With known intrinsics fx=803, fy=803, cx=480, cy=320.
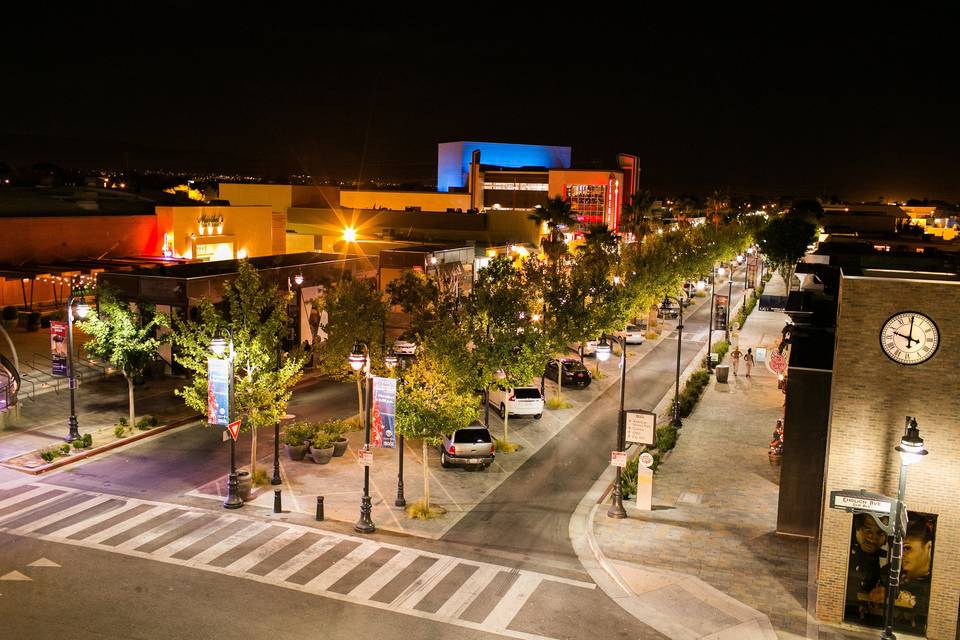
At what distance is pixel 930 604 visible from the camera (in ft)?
56.2

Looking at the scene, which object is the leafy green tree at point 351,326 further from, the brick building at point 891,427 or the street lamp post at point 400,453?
the brick building at point 891,427

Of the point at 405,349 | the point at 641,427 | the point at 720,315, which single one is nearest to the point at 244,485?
the point at 405,349

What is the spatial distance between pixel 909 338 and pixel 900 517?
3.80 m

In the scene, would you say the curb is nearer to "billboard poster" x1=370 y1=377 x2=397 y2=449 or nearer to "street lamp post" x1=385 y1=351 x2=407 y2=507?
"street lamp post" x1=385 y1=351 x2=407 y2=507

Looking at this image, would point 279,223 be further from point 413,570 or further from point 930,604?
point 930,604

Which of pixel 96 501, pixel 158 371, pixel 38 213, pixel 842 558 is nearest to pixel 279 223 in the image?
pixel 38 213

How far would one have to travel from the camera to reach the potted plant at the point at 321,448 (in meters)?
28.4

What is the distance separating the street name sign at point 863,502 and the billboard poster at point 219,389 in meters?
17.1

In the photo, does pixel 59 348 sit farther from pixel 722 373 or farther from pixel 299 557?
pixel 722 373

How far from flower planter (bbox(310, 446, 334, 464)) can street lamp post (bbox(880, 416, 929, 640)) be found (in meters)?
18.2

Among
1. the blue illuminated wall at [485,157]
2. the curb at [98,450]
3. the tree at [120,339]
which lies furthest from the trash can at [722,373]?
the blue illuminated wall at [485,157]

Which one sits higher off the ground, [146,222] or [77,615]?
[146,222]

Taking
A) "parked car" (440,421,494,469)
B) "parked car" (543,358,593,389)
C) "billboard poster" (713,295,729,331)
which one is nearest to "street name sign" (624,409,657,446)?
"parked car" (440,421,494,469)

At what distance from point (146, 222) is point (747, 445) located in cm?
4713
